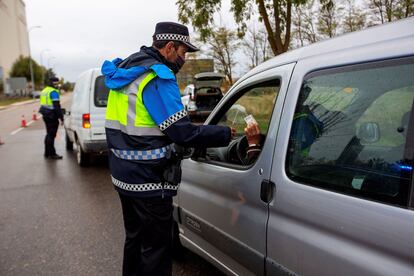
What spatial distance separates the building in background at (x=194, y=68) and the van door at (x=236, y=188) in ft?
77.6

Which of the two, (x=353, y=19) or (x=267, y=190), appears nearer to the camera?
(x=267, y=190)

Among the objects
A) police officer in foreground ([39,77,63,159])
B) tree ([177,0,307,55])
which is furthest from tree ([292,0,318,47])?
police officer in foreground ([39,77,63,159])

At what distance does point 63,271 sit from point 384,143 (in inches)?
119

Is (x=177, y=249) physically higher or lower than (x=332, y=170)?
lower

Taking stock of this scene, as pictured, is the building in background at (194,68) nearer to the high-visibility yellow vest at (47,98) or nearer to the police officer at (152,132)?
the high-visibility yellow vest at (47,98)

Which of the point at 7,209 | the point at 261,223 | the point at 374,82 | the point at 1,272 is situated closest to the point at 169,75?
the point at 261,223

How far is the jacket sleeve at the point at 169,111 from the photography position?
238 cm

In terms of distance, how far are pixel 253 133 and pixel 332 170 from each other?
71cm

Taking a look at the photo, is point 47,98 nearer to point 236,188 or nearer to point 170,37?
point 170,37

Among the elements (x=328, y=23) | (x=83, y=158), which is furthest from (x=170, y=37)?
(x=328, y=23)

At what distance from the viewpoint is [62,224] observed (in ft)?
16.3

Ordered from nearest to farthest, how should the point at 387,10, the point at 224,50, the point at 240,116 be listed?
1. the point at 240,116
2. the point at 387,10
3. the point at 224,50

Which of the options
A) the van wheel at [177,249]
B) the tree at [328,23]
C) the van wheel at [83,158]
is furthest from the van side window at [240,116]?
the tree at [328,23]

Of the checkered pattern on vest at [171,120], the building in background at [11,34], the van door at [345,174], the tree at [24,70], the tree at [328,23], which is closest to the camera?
the van door at [345,174]
